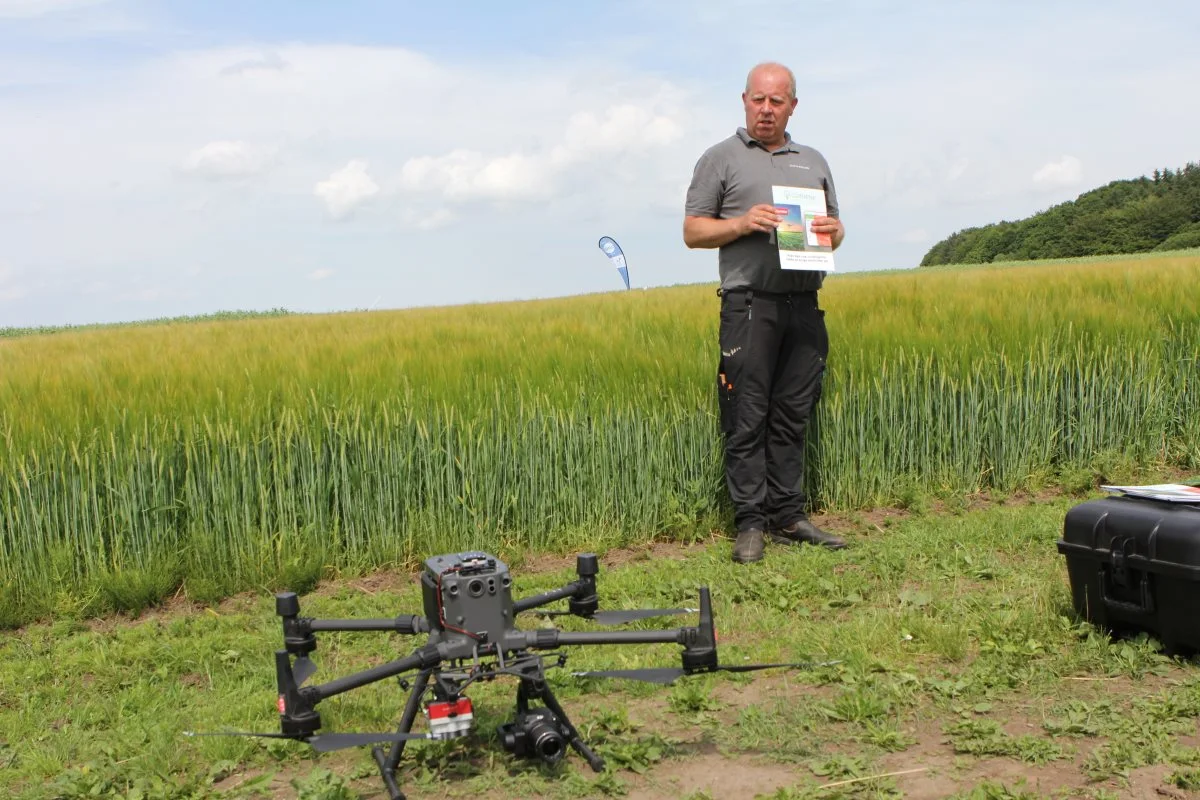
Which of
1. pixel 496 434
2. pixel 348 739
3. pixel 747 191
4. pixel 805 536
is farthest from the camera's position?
pixel 496 434

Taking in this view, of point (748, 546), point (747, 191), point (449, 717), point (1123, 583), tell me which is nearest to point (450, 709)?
point (449, 717)

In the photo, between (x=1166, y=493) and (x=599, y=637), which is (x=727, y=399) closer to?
(x=1166, y=493)

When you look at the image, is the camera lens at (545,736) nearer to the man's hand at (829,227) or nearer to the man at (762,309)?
the man at (762,309)

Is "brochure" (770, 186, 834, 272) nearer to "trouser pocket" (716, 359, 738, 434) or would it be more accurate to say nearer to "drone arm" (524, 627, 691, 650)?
"trouser pocket" (716, 359, 738, 434)

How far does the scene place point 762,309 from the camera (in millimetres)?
5113

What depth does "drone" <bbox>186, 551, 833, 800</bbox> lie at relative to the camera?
99.0 inches

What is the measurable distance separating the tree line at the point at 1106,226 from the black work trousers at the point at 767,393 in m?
45.3

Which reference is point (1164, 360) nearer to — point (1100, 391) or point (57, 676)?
point (1100, 391)

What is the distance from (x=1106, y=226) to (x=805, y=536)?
54.0 m

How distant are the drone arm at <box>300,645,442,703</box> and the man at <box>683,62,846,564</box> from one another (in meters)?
2.86

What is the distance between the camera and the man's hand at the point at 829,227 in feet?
16.4

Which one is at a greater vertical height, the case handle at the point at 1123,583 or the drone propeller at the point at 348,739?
the drone propeller at the point at 348,739

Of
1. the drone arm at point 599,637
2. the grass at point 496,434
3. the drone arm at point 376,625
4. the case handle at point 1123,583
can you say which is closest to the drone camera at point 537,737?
the drone arm at point 599,637

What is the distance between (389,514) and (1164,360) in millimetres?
5185
